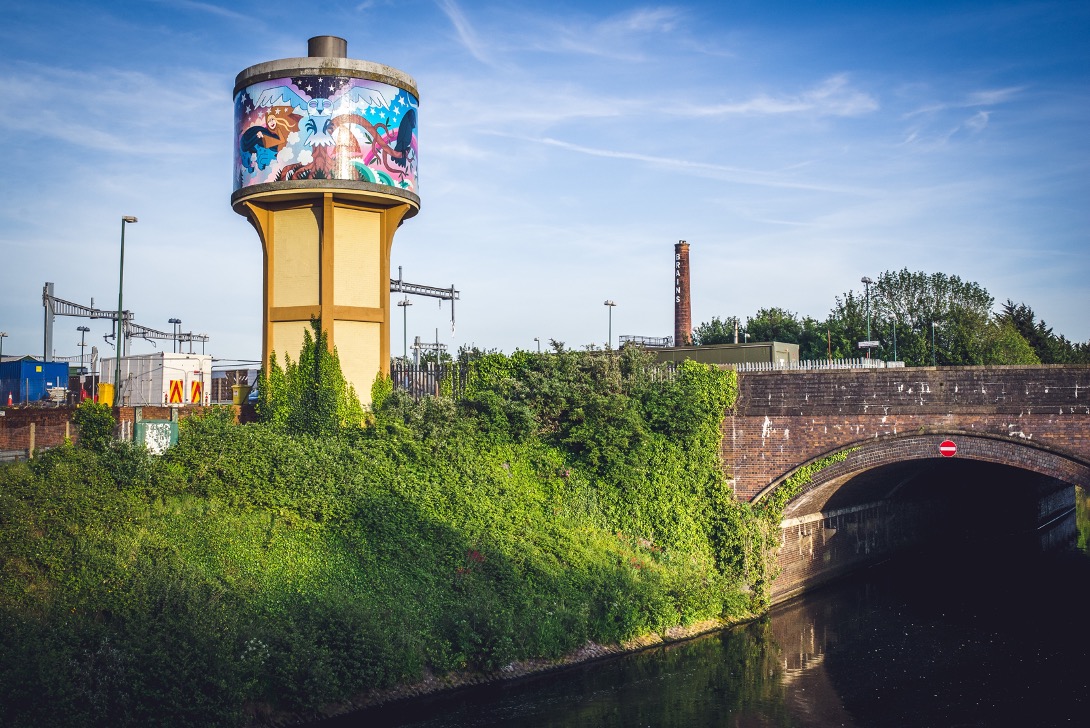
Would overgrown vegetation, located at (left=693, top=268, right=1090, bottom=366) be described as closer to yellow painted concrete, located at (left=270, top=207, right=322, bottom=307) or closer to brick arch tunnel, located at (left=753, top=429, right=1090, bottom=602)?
brick arch tunnel, located at (left=753, top=429, right=1090, bottom=602)

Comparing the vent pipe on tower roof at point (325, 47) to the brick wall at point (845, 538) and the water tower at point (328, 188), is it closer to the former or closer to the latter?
the water tower at point (328, 188)

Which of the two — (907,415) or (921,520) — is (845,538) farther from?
(907,415)

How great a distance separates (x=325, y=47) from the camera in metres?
24.2

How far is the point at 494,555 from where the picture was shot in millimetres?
19562

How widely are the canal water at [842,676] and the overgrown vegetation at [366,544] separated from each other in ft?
2.98

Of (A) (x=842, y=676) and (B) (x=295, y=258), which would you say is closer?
(A) (x=842, y=676)

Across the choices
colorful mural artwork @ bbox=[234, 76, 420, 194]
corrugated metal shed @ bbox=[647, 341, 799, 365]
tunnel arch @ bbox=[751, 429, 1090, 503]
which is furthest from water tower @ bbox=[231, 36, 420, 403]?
corrugated metal shed @ bbox=[647, 341, 799, 365]

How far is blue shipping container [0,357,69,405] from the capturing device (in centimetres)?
4166

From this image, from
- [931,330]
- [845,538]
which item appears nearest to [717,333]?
[931,330]

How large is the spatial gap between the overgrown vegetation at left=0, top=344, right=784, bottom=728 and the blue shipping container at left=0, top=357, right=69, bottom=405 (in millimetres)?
24035

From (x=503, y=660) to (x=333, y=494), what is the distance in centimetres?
495

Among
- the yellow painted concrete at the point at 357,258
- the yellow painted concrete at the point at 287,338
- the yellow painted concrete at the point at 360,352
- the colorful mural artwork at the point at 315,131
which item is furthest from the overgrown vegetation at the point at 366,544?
the colorful mural artwork at the point at 315,131

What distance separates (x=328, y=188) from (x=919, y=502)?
24.7 m

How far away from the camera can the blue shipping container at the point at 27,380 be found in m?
41.7
